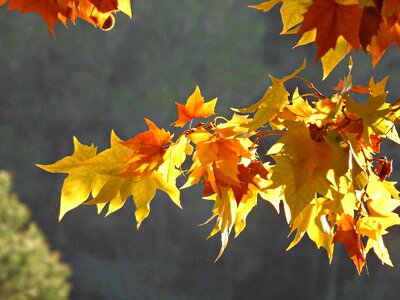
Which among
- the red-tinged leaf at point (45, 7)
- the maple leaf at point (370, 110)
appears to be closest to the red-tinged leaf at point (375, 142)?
the maple leaf at point (370, 110)

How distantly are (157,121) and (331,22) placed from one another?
16.9ft

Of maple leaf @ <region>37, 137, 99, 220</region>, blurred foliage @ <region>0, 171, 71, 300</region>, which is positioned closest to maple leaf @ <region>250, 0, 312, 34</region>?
maple leaf @ <region>37, 137, 99, 220</region>

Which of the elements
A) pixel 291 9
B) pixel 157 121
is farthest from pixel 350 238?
pixel 157 121

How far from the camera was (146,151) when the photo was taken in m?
0.67

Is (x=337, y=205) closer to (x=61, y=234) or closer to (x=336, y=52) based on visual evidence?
(x=336, y=52)

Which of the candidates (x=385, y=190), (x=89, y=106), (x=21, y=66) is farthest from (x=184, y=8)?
(x=385, y=190)

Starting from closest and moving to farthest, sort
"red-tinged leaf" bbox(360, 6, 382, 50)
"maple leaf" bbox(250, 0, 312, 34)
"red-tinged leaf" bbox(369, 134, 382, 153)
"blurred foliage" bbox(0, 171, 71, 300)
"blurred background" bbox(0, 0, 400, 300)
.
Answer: "red-tinged leaf" bbox(360, 6, 382, 50) < "maple leaf" bbox(250, 0, 312, 34) < "red-tinged leaf" bbox(369, 134, 382, 153) < "blurred foliage" bbox(0, 171, 71, 300) < "blurred background" bbox(0, 0, 400, 300)

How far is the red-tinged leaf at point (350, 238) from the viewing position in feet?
2.42

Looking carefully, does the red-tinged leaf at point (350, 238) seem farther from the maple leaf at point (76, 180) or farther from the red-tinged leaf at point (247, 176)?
the maple leaf at point (76, 180)

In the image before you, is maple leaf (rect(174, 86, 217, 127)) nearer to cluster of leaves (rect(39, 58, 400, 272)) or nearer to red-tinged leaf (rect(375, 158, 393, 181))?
cluster of leaves (rect(39, 58, 400, 272))

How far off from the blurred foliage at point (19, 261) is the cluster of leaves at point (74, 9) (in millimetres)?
2426

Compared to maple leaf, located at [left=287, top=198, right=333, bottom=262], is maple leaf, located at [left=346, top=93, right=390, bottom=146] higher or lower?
higher

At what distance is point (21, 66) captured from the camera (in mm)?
6203

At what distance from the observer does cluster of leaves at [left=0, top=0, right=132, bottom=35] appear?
660mm
